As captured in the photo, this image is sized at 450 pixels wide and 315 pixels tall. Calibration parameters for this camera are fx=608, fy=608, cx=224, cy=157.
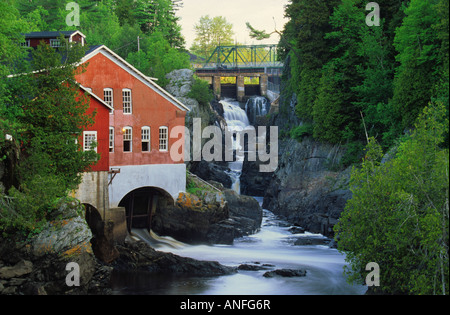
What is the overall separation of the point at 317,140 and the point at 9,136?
27.5m

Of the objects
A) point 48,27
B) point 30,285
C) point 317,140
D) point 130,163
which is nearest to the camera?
point 30,285

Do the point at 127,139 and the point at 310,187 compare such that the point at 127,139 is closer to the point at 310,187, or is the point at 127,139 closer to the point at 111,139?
the point at 111,139

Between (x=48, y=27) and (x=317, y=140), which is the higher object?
(x=48, y=27)

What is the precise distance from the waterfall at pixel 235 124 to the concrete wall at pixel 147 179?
23520mm

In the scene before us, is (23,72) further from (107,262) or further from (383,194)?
(383,194)

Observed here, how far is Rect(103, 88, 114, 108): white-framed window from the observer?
38906mm

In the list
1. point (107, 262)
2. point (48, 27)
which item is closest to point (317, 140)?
point (107, 262)

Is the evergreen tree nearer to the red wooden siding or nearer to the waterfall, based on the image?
the red wooden siding

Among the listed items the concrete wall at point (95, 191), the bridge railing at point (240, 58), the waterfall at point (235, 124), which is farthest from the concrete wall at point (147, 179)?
the bridge railing at point (240, 58)

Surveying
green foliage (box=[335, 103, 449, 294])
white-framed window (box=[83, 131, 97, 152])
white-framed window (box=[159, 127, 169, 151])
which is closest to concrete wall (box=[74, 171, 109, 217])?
white-framed window (box=[83, 131, 97, 152])

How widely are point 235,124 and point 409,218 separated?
168 ft

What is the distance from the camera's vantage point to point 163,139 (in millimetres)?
41438

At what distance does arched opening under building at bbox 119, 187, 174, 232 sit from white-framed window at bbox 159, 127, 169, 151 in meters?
2.91

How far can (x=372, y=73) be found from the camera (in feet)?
146
